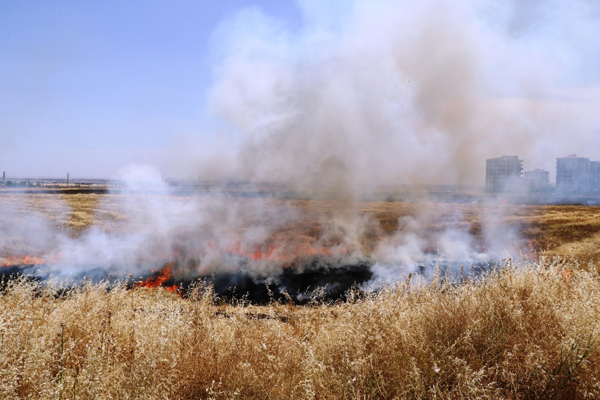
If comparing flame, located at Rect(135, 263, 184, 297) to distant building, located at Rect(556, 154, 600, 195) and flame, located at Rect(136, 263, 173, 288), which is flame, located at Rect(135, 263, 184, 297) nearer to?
flame, located at Rect(136, 263, 173, 288)

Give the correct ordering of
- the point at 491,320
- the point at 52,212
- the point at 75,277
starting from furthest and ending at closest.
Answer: the point at 52,212
the point at 75,277
the point at 491,320

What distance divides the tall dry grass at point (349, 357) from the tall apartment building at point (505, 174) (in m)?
36.3

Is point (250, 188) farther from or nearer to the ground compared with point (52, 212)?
farther from the ground

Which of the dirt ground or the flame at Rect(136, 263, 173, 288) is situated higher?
the dirt ground

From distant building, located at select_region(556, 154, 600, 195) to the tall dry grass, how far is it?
4152 centimetres

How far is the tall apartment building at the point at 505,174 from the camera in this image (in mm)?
35719

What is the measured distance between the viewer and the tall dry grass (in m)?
3.20

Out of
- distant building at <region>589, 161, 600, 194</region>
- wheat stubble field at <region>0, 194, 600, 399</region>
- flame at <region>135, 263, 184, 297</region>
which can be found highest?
distant building at <region>589, 161, 600, 194</region>

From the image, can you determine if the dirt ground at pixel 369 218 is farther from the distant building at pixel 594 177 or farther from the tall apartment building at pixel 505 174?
the distant building at pixel 594 177

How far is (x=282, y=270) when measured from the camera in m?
16.9

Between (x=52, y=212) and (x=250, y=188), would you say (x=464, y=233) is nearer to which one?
(x=250, y=188)

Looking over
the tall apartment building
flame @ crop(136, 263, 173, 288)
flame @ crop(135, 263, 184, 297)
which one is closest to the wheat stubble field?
flame @ crop(135, 263, 184, 297)

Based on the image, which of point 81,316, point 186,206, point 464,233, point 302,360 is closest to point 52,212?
point 186,206

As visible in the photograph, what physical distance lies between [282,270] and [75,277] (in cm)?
966
